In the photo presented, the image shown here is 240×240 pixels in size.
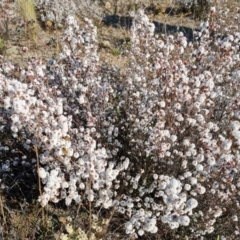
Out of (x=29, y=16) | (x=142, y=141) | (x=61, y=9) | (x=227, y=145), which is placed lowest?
(x=142, y=141)

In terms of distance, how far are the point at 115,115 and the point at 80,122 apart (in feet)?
1.66

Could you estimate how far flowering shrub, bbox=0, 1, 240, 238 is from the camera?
2830 mm

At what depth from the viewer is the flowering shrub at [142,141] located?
111 inches

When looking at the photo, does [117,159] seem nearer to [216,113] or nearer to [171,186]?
[216,113]

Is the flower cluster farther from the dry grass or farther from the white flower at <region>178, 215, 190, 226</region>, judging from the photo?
the white flower at <region>178, 215, 190, 226</region>

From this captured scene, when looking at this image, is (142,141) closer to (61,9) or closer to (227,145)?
(227,145)

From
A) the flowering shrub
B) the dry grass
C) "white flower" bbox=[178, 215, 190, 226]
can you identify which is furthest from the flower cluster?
"white flower" bbox=[178, 215, 190, 226]

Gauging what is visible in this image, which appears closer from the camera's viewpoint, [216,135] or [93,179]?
[93,179]

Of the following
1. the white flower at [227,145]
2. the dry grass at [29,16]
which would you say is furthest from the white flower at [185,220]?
the dry grass at [29,16]

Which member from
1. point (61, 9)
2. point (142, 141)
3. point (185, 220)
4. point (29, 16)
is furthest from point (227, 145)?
point (61, 9)

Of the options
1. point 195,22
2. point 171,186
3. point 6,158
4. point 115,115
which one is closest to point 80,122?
point 115,115

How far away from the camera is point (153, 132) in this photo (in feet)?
10.3

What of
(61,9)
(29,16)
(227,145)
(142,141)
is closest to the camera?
(227,145)

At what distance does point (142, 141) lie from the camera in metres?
3.59
